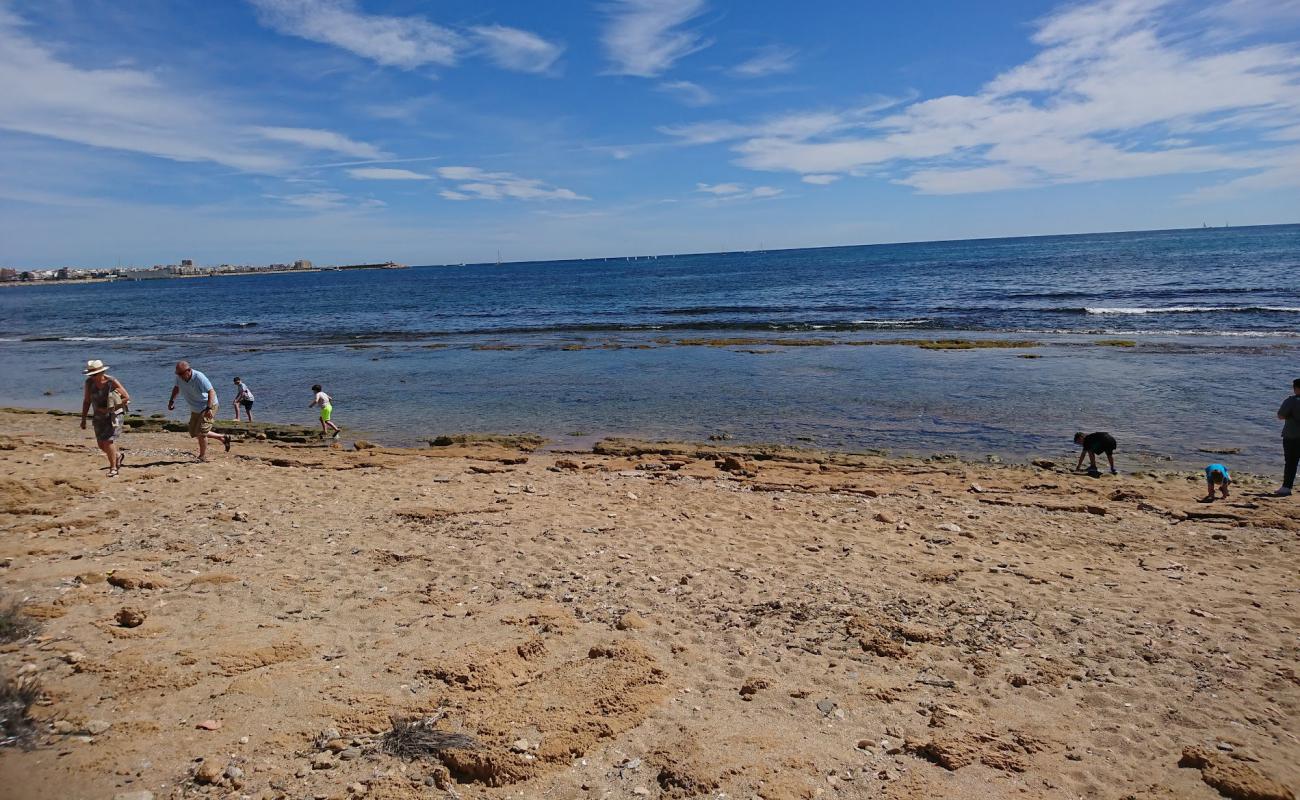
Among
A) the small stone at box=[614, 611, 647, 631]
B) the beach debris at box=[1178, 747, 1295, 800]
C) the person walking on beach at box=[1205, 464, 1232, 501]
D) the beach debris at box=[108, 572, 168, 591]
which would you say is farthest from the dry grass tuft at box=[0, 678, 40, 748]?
the person walking on beach at box=[1205, 464, 1232, 501]

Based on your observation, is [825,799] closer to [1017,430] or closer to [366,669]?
[366,669]

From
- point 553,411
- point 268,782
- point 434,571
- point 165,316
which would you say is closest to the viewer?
point 268,782

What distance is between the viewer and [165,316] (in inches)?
2378

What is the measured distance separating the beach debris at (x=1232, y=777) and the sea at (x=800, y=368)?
9.19 meters

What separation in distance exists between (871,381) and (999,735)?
16843 mm

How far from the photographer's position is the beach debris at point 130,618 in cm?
576

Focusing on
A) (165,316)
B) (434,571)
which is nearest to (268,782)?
(434,571)

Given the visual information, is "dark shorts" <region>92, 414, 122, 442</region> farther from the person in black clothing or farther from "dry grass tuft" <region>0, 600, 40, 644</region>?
the person in black clothing

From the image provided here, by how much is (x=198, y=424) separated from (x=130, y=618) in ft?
22.8

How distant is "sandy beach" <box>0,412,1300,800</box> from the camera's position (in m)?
4.32

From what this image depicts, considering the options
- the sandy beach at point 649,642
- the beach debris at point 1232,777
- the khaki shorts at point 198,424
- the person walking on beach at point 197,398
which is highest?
the person walking on beach at point 197,398

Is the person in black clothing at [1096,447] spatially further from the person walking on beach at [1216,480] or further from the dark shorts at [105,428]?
the dark shorts at [105,428]

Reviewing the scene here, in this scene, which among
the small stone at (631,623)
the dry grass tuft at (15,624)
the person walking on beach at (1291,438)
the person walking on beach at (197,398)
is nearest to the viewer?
the dry grass tuft at (15,624)

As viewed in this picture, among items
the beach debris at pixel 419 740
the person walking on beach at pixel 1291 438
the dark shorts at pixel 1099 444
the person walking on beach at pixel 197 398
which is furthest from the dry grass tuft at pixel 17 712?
the person walking on beach at pixel 1291 438
